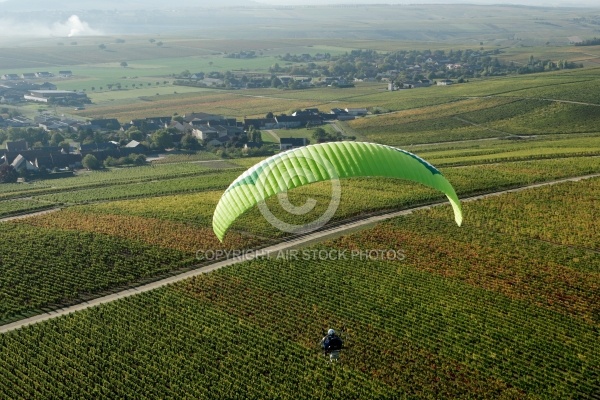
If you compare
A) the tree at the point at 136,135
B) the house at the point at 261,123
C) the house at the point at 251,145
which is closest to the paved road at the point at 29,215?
the house at the point at 251,145

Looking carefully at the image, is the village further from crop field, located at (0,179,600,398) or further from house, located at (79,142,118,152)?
crop field, located at (0,179,600,398)

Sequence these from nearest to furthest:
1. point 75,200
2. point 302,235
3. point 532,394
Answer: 1. point 532,394
2. point 302,235
3. point 75,200

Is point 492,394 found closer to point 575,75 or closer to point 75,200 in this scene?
point 75,200

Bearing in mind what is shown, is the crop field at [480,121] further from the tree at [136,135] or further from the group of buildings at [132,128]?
the tree at [136,135]

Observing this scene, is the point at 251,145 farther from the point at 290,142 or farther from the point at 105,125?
the point at 105,125

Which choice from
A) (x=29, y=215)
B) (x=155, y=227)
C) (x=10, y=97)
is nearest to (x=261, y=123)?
(x=29, y=215)

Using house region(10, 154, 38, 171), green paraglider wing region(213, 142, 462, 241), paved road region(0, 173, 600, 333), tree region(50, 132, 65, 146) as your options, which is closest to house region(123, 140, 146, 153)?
tree region(50, 132, 65, 146)

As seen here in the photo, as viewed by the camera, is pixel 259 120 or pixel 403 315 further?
pixel 259 120

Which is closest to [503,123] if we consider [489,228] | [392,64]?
[489,228]
